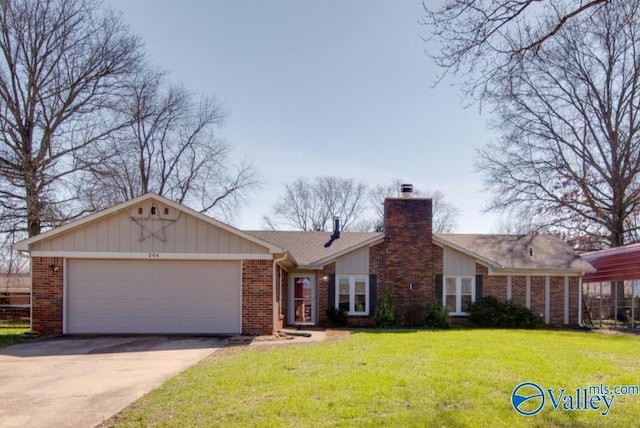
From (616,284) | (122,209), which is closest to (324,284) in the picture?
(122,209)

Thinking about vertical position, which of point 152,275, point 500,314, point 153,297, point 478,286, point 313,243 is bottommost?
point 500,314

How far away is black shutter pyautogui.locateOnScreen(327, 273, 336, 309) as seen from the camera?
61.2 ft

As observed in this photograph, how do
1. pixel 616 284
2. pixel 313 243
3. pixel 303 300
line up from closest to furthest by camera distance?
pixel 303 300, pixel 313 243, pixel 616 284

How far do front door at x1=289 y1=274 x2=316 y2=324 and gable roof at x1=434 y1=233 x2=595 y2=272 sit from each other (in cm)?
506

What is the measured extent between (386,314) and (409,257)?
2.34 metres

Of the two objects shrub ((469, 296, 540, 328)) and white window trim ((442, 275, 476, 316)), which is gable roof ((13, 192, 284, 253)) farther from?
shrub ((469, 296, 540, 328))

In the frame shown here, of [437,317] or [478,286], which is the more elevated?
[478,286]

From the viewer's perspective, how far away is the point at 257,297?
14.1 metres

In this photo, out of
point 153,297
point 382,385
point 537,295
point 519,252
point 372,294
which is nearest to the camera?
point 382,385

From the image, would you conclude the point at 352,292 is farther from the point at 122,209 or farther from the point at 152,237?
the point at 122,209

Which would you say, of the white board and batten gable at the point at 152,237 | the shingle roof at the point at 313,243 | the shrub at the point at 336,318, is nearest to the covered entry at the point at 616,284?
the shingle roof at the point at 313,243

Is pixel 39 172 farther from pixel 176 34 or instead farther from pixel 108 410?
pixel 108 410

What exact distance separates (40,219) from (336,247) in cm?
1148

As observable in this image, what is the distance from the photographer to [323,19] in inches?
420
